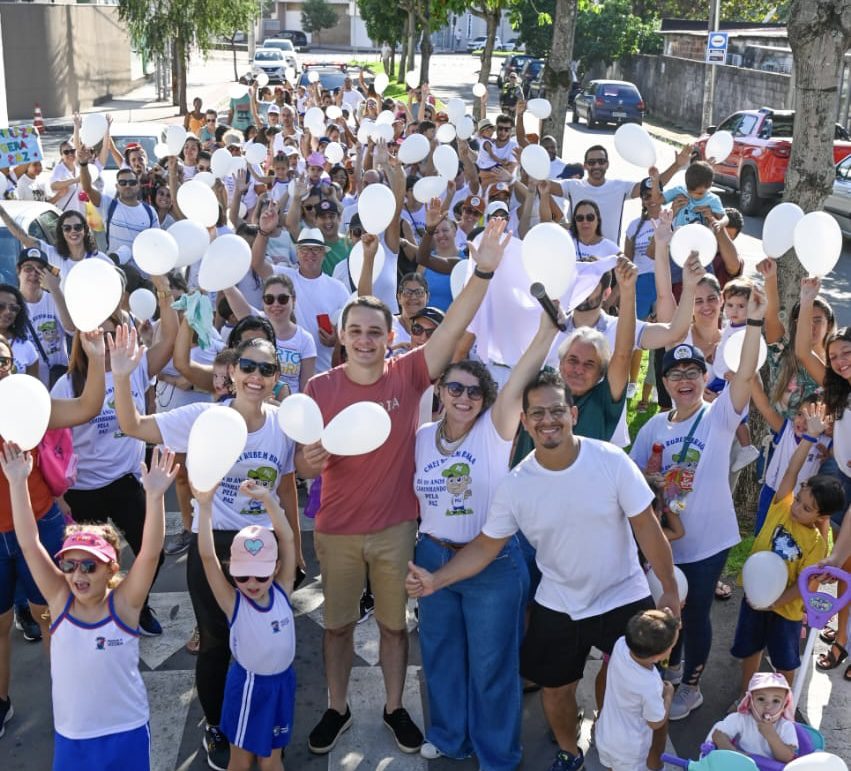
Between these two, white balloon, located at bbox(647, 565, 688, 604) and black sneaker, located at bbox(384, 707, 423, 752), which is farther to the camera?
black sneaker, located at bbox(384, 707, 423, 752)

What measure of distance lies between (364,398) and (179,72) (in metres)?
30.3

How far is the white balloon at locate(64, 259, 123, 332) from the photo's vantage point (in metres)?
3.91

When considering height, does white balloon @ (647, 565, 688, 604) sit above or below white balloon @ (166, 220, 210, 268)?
below

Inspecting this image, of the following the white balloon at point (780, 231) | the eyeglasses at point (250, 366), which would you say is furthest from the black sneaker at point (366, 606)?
the white balloon at point (780, 231)

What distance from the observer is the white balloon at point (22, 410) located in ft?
11.3

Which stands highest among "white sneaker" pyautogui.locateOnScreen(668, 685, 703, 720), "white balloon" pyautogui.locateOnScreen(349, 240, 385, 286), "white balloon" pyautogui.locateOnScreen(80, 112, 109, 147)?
"white balloon" pyautogui.locateOnScreen(80, 112, 109, 147)

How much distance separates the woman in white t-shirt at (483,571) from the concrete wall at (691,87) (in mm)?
23118

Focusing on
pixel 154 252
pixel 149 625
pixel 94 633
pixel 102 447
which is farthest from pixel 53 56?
pixel 94 633

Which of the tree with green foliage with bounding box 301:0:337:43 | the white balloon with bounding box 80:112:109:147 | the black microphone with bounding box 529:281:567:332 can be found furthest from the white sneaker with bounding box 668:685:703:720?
the tree with green foliage with bounding box 301:0:337:43

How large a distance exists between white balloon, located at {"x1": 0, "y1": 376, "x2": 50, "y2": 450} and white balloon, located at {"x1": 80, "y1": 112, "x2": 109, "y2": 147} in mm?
6004

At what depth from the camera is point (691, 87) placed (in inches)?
1291

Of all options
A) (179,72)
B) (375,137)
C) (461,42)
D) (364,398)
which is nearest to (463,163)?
(375,137)

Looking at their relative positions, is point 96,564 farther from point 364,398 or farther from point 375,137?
point 375,137

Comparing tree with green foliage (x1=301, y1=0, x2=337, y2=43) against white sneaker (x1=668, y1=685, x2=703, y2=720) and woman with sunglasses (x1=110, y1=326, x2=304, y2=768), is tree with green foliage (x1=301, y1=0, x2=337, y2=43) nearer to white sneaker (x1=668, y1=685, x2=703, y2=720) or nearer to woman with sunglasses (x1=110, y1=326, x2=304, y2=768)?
woman with sunglasses (x1=110, y1=326, x2=304, y2=768)
